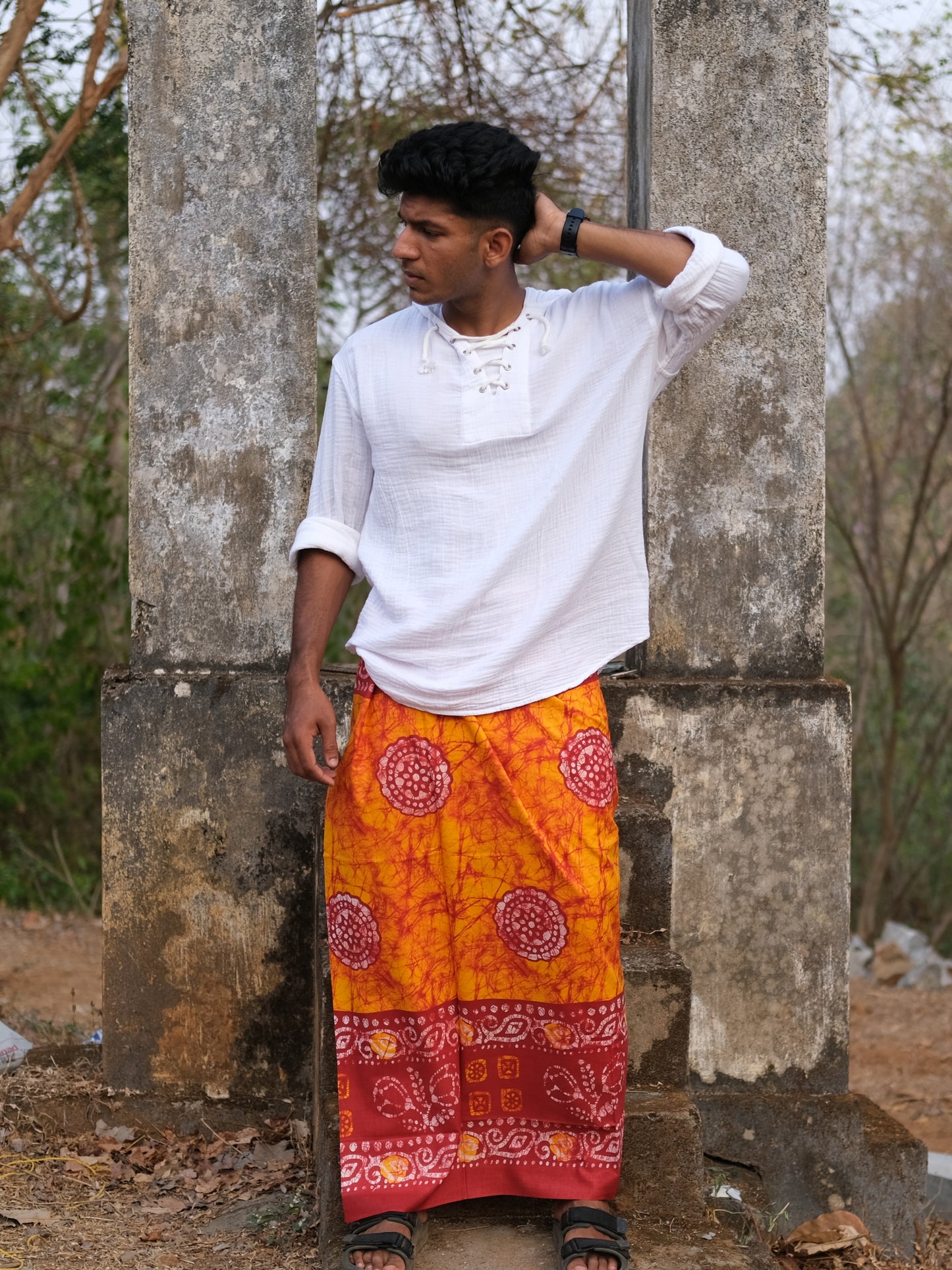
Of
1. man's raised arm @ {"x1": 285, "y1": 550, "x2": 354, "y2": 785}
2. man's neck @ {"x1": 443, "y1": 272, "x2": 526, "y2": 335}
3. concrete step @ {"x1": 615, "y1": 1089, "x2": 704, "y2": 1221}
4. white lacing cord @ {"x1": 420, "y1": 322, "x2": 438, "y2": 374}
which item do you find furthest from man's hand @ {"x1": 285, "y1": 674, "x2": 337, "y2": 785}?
concrete step @ {"x1": 615, "y1": 1089, "x2": 704, "y2": 1221}

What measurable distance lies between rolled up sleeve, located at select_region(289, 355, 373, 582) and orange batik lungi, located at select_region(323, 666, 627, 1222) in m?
0.27

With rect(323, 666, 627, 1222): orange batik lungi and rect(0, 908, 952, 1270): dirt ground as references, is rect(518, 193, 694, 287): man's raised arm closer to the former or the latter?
rect(323, 666, 627, 1222): orange batik lungi

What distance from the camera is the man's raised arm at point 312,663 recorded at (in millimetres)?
2471

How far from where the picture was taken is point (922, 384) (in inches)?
376

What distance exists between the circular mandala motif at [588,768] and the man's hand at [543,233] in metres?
0.86

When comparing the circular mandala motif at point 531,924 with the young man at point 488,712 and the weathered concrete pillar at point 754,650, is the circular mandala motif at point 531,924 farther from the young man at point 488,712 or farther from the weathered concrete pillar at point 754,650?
the weathered concrete pillar at point 754,650

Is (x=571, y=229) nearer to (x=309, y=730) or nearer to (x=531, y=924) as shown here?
(x=309, y=730)

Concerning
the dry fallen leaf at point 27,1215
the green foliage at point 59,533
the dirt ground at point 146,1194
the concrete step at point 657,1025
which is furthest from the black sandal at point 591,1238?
the green foliage at point 59,533

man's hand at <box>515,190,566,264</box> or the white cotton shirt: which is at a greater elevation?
man's hand at <box>515,190,566,264</box>

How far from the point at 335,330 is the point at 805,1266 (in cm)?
568

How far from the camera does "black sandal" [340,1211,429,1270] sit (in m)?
2.40

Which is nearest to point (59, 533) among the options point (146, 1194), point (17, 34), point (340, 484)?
point (17, 34)

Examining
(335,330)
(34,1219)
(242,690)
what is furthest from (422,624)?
(335,330)

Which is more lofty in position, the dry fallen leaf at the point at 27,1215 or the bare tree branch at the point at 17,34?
the bare tree branch at the point at 17,34
